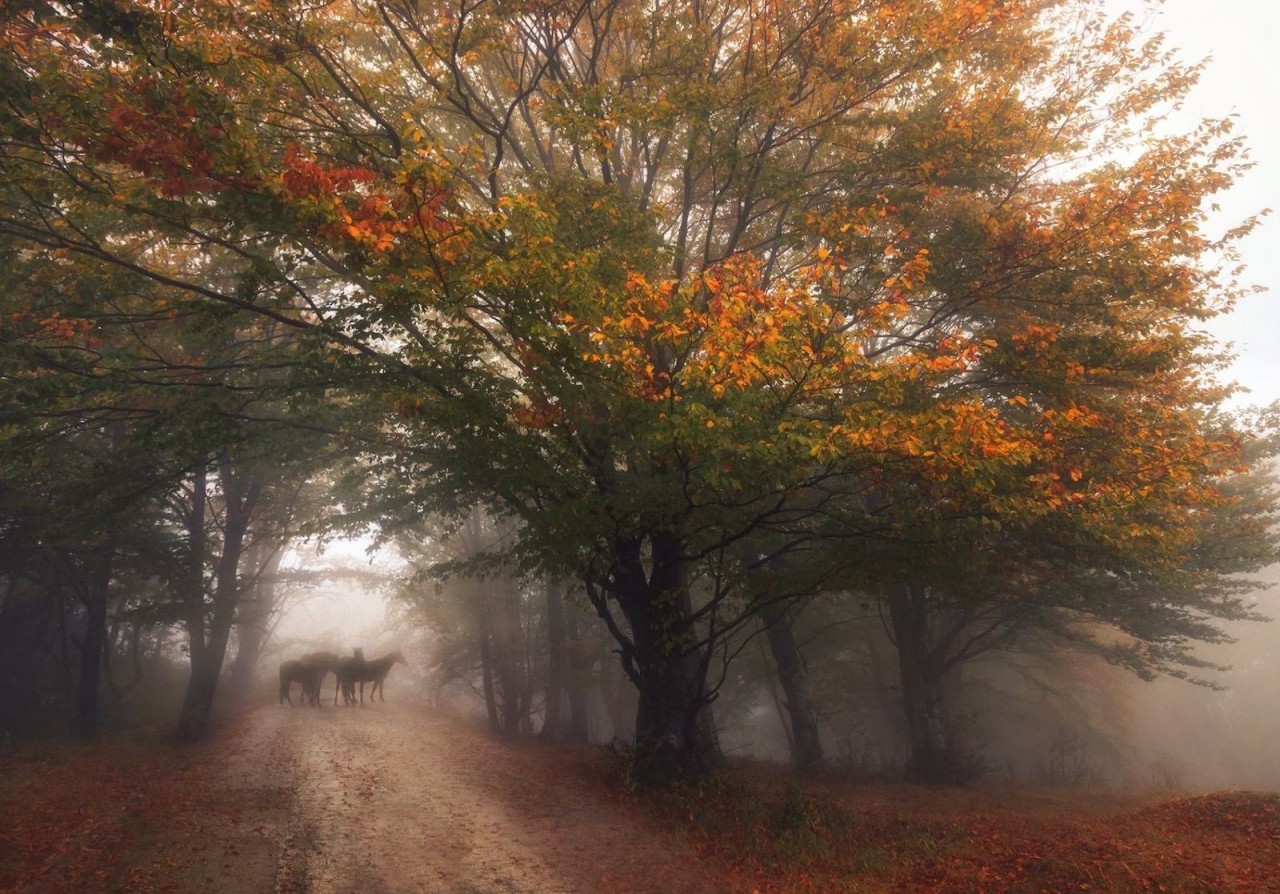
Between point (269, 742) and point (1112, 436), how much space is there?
59.7ft

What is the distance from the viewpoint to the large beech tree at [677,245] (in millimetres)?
7281

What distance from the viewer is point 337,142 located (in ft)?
32.6

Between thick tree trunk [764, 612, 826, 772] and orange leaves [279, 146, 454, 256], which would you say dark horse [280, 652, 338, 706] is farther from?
orange leaves [279, 146, 454, 256]

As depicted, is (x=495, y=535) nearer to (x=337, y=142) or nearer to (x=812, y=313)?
(x=337, y=142)

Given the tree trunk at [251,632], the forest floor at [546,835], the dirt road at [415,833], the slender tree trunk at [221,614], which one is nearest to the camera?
the dirt road at [415,833]

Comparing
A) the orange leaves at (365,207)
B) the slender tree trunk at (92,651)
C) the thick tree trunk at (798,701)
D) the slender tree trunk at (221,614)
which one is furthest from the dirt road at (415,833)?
the slender tree trunk at (92,651)

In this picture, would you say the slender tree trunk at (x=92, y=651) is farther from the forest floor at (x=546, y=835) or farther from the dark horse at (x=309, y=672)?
the dark horse at (x=309, y=672)

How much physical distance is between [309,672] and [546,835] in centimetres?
1975

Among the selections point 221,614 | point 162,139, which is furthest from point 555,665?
point 162,139

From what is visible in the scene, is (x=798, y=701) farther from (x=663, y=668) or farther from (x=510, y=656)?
(x=510, y=656)

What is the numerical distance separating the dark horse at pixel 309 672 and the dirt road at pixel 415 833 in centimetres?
1148

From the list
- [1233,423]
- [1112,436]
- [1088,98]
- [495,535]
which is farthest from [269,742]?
[1233,423]

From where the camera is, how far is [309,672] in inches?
981

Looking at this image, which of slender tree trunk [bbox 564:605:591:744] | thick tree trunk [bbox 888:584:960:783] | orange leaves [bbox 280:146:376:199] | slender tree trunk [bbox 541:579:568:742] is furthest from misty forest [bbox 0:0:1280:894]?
slender tree trunk [bbox 541:579:568:742]
